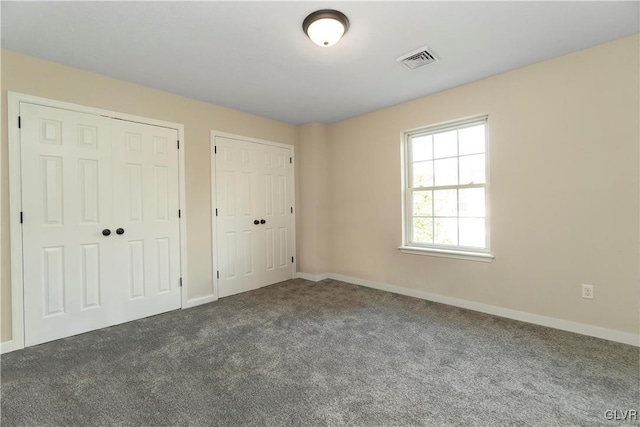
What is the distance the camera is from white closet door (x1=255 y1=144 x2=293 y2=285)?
408cm

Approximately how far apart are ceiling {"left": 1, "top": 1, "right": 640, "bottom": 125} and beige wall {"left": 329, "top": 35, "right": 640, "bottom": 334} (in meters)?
0.23

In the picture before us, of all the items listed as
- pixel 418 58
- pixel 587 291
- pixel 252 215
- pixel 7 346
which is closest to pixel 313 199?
pixel 252 215

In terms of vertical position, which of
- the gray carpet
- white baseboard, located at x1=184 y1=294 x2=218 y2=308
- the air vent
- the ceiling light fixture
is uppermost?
the air vent

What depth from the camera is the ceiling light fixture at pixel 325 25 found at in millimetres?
1862

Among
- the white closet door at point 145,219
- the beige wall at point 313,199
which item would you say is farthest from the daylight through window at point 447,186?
the white closet door at point 145,219

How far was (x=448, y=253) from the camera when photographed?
10.4ft

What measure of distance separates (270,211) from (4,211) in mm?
2613

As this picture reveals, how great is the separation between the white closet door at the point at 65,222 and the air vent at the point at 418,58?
9.39 ft

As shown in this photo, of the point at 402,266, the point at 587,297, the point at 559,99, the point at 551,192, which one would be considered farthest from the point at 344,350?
the point at 559,99

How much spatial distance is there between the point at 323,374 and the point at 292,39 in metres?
2.44

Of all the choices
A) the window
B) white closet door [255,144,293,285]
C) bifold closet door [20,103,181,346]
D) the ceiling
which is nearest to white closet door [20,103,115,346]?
bifold closet door [20,103,181,346]

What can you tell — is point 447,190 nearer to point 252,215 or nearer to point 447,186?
point 447,186

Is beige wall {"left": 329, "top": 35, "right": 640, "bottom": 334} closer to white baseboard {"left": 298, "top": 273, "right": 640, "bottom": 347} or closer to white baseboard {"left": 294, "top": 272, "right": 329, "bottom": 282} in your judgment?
white baseboard {"left": 298, "top": 273, "right": 640, "bottom": 347}

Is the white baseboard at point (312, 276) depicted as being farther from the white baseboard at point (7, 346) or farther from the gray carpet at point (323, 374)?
the white baseboard at point (7, 346)
